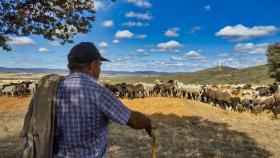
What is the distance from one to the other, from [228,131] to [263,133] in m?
1.66

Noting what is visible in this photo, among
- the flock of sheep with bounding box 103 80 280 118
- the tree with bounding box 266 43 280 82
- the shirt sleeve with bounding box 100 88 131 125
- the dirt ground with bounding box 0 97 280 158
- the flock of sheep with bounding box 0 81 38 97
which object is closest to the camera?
the shirt sleeve with bounding box 100 88 131 125

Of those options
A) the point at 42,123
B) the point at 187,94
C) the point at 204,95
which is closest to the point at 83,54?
the point at 42,123

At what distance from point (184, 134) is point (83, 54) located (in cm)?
1492

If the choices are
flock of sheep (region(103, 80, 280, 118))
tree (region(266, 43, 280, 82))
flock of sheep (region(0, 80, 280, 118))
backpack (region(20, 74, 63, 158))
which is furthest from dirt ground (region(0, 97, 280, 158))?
tree (region(266, 43, 280, 82))

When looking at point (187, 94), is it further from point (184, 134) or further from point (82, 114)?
point (82, 114)

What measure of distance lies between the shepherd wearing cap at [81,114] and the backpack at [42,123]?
10 millimetres

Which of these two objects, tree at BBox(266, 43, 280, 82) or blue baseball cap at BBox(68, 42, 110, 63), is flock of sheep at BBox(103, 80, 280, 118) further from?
tree at BBox(266, 43, 280, 82)

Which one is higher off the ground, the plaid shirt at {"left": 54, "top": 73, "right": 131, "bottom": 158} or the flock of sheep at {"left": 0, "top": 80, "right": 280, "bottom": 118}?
the plaid shirt at {"left": 54, "top": 73, "right": 131, "bottom": 158}

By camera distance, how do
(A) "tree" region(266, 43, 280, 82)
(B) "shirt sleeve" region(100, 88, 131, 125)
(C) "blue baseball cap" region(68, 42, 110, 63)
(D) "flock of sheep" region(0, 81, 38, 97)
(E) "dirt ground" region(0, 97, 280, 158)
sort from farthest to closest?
(A) "tree" region(266, 43, 280, 82) < (D) "flock of sheep" region(0, 81, 38, 97) < (E) "dirt ground" region(0, 97, 280, 158) < (C) "blue baseball cap" region(68, 42, 110, 63) < (B) "shirt sleeve" region(100, 88, 131, 125)

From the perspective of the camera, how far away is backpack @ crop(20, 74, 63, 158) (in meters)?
4.18

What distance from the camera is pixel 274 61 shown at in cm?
6688

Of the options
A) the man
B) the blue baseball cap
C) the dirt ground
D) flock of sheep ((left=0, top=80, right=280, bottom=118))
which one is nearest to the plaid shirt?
the man

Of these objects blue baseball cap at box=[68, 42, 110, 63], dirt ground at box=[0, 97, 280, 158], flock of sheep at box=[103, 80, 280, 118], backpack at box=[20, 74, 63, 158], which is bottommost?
dirt ground at box=[0, 97, 280, 158]

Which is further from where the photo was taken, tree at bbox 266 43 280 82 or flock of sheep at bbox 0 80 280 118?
tree at bbox 266 43 280 82
